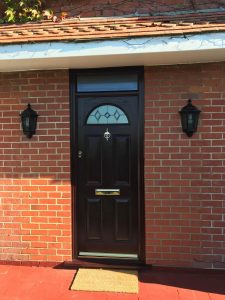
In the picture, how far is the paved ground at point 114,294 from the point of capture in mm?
4430

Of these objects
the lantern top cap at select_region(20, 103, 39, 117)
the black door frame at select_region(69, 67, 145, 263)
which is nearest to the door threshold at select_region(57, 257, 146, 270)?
the black door frame at select_region(69, 67, 145, 263)

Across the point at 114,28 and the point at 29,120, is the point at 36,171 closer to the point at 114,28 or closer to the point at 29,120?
the point at 29,120

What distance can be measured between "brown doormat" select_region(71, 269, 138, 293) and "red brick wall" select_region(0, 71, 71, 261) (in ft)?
1.68

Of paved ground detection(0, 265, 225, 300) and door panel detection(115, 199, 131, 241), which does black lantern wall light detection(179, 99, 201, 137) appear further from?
paved ground detection(0, 265, 225, 300)

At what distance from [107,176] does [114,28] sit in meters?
1.98

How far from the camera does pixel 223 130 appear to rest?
5004mm

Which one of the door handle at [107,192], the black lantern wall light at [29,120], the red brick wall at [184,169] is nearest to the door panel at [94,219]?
the door handle at [107,192]

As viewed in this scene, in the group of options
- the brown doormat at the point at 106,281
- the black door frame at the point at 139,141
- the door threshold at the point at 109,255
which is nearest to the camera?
the brown doormat at the point at 106,281

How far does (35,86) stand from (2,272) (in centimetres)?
260

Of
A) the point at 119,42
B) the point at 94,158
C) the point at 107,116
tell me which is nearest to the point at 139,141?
the point at 107,116

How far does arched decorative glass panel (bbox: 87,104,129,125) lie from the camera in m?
5.26

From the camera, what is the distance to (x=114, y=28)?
4.51 m

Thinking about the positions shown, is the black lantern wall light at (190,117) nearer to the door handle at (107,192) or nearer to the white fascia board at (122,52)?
the white fascia board at (122,52)

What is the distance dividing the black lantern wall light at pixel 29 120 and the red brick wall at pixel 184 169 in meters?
1.56
